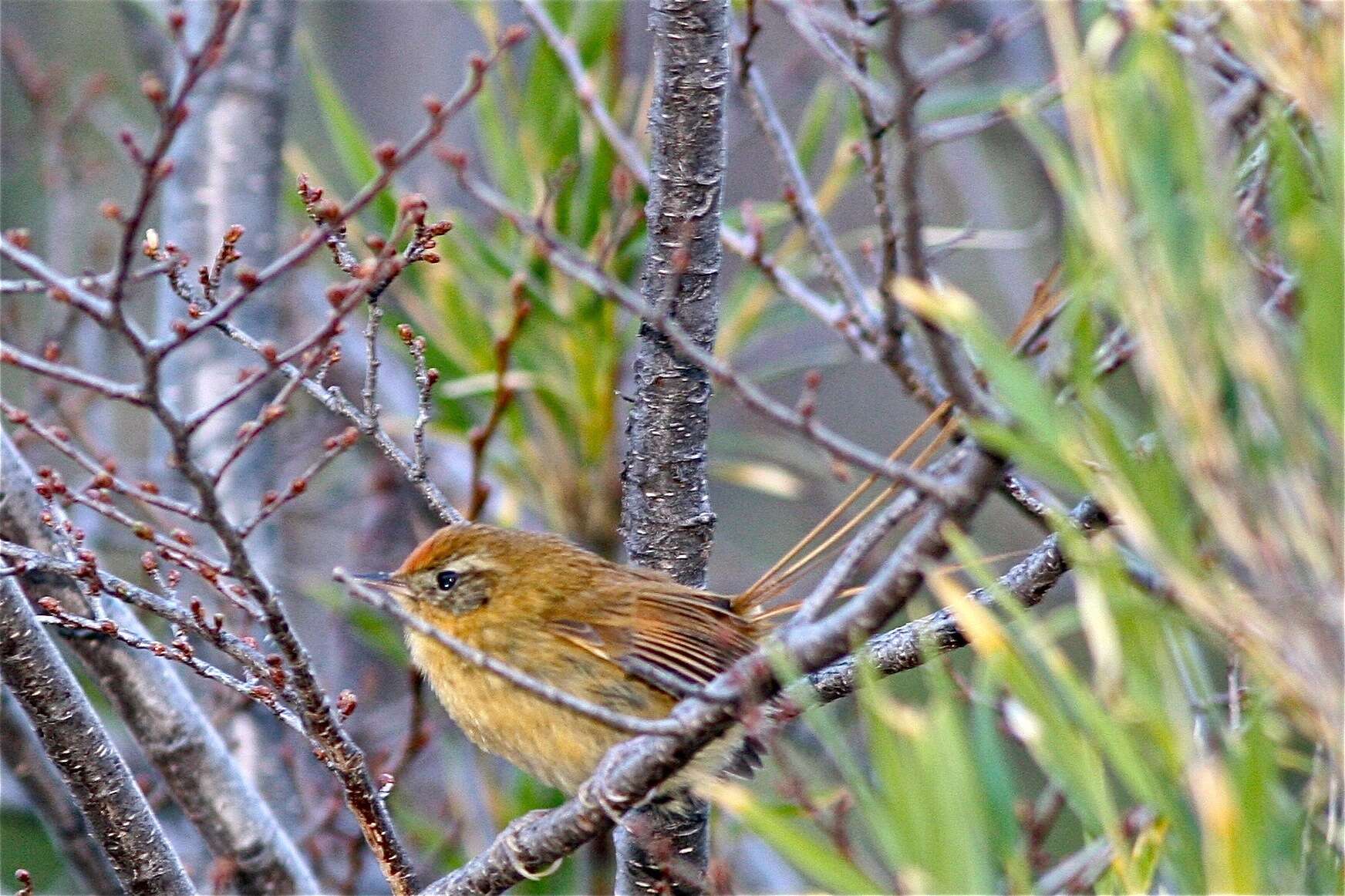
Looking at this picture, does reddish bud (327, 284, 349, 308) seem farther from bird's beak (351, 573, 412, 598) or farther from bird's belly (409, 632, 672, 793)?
bird's beak (351, 573, 412, 598)

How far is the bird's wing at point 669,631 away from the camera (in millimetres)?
2584

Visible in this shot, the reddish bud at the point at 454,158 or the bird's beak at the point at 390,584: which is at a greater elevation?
the reddish bud at the point at 454,158

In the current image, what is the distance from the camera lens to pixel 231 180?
4.12 meters

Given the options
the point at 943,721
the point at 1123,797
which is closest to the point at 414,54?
the point at 1123,797

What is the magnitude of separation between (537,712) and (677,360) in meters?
0.67

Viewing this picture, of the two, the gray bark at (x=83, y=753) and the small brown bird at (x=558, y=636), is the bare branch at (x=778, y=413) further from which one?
the small brown bird at (x=558, y=636)

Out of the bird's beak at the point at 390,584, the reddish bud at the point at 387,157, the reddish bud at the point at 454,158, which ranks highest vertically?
the reddish bud at the point at 454,158

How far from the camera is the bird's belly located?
2.51 m

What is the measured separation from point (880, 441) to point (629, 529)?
4252 millimetres

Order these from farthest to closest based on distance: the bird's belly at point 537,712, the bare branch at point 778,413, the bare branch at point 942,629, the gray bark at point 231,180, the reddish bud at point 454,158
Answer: the gray bark at point 231,180, the reddish bud at point 454,158, the bird's belly at point 537,712, the bare branch at point 942,629, the bare branch at point 778,413

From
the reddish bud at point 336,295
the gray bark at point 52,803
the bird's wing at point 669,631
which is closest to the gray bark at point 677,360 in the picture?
the bird's wing at point 669,631

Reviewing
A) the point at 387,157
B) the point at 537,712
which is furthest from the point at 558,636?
the point at 387,157

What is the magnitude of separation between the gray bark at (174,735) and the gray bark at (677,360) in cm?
64

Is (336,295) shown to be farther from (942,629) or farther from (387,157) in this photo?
(942,629)
